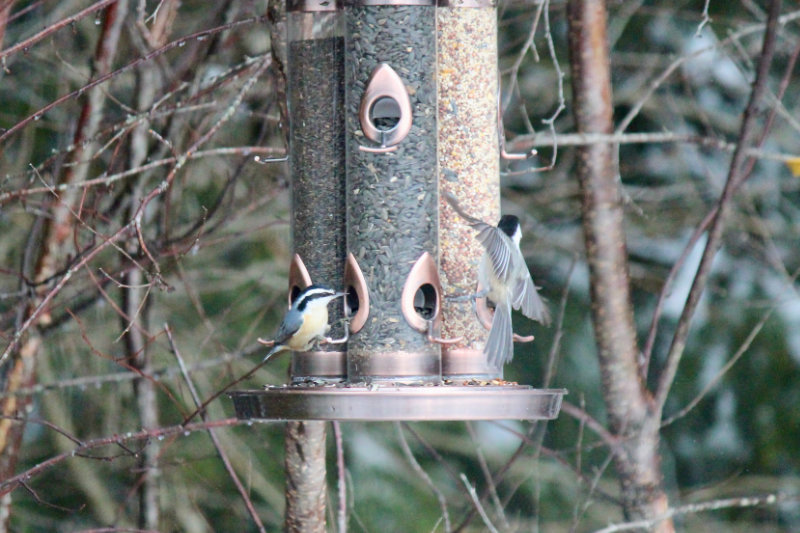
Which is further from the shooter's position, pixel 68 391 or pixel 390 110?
pixel 68 391

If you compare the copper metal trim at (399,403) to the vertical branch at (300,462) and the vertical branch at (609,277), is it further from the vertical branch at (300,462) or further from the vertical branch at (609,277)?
the vertical branch at (609,277)

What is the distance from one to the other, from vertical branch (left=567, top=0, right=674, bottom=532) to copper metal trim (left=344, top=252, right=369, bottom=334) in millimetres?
1527

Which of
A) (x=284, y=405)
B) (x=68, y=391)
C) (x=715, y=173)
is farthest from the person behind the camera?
(x=715, y=173)

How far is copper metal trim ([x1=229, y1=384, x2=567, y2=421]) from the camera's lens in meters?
3.42

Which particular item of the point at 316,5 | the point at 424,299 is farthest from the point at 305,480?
the point at 316,5

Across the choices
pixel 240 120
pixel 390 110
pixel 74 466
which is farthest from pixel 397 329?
pixel 74 466

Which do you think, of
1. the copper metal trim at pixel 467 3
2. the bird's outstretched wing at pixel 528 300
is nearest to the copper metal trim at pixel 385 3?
the copper metal trim at pixel 467 3

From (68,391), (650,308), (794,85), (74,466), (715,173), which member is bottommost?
(74,466)

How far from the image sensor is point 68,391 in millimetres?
7266

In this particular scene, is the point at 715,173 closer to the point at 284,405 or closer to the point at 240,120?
the point at 240,120

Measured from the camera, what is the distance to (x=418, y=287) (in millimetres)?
3955

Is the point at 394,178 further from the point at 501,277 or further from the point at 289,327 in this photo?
the point at 289,327

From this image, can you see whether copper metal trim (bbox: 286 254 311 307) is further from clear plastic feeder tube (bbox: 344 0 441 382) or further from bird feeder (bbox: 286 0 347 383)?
clear plastic feeder tube (bbox: 344 0 441 382)

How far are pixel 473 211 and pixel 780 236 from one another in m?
4.13
